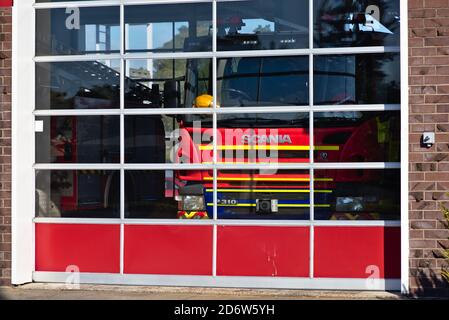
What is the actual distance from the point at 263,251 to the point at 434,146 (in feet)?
7.05

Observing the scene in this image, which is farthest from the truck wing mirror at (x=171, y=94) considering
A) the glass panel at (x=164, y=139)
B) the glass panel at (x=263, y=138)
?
the glass panel at (x=263, y=138)

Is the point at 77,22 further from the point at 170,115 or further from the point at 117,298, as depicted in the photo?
the point at 117,298

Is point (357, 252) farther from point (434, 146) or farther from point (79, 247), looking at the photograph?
point (79, 247)

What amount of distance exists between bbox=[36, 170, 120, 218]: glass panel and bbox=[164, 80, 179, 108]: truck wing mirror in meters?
0.99

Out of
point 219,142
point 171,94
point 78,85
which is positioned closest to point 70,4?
point 78,85

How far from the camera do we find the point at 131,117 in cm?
904

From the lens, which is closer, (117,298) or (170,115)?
(117,298)

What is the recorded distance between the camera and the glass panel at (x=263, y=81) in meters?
8.72

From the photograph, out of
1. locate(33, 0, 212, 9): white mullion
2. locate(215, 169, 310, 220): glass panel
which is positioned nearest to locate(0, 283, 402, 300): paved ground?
locate(215, 169, 310, 220): glass panel

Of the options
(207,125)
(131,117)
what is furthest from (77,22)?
(207,125)

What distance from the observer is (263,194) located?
28.8ft

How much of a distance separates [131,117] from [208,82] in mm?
968

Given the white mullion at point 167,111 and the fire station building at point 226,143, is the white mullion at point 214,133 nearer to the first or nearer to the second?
the fire station building at point 226,143

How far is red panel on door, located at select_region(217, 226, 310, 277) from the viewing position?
8656mm
